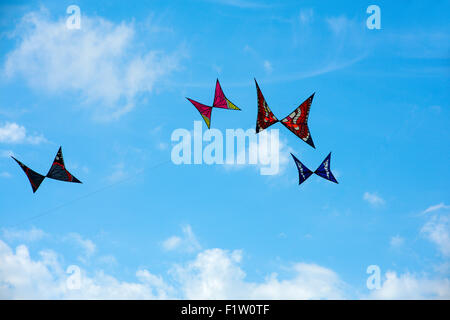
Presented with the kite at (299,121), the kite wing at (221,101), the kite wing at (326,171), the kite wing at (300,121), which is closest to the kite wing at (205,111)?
the kite wing at (221,101)

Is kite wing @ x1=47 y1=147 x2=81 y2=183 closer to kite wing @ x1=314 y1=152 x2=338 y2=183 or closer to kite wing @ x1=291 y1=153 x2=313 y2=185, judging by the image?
kite wing @ x1=291 y1=153 x2=313 y2=185

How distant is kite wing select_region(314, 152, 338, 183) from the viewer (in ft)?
64.5

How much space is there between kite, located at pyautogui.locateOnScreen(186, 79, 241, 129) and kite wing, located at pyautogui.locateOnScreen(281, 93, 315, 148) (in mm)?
2586

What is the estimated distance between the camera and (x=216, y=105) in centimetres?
1914

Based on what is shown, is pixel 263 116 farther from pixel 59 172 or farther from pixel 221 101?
pixel 59 172

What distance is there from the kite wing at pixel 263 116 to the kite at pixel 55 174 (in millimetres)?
8661

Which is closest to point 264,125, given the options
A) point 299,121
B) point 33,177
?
point 299,121

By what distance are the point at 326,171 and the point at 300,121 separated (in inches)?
111

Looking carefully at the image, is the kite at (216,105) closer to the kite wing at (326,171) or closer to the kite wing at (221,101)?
the kite wing at (221,101)

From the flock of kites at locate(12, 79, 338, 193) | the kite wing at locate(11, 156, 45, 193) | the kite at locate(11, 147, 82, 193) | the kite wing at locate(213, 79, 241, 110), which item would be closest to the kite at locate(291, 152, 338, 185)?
the flock of kites at locate(12, 79, 338, 193)
